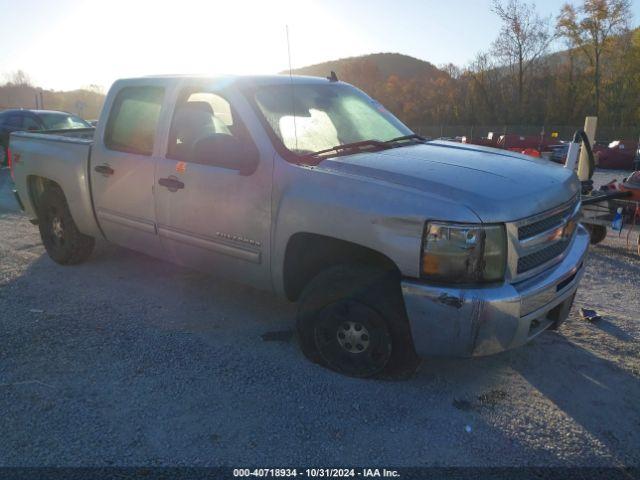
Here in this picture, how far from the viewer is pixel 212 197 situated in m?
3.64

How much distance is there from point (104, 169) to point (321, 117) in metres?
1.97

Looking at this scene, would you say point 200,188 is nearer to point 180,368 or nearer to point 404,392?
point 180,368

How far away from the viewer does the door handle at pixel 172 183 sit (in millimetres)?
3838

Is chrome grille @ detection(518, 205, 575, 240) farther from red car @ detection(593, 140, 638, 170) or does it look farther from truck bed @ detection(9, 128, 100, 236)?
red car @ detection(593, 140, 638, 170)

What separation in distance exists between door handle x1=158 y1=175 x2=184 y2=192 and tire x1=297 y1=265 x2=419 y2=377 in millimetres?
1300

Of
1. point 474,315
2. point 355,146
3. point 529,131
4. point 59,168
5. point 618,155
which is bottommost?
point 618,155

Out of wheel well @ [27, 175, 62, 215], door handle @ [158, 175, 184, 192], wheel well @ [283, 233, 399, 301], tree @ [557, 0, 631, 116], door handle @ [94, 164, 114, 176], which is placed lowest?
wheel well @ [283, 233, 399, 301]

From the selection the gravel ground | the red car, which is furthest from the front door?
the red car

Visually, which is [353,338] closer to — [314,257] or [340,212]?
[314,257]

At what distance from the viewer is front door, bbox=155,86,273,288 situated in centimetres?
346

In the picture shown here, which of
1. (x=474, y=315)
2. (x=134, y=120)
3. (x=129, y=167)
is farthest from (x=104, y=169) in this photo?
(x=474, y=315)

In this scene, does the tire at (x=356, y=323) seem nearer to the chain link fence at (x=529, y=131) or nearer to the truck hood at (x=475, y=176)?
the truck hood at (x=475, y=176)

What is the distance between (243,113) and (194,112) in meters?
0.61

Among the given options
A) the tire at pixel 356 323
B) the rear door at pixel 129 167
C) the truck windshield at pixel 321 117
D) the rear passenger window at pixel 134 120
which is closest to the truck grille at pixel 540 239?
the tire at pixel 356 323
